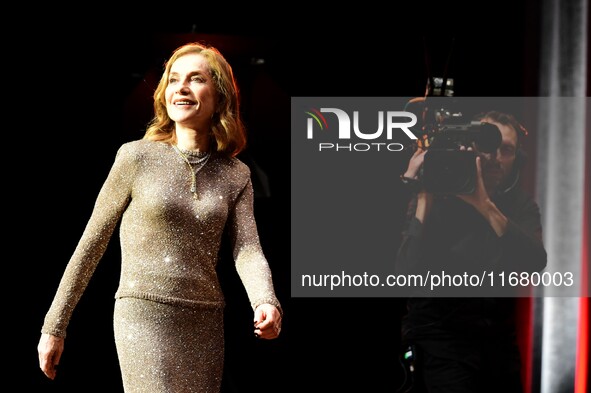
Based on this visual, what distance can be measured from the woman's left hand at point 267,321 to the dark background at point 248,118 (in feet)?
4.30

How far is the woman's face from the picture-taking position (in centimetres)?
251

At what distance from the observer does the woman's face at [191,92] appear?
2.51m

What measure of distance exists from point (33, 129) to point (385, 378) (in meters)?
1.62

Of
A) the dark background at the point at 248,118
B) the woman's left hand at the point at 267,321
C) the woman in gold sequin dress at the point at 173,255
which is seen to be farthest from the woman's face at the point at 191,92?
the dark background at the point at 248,118

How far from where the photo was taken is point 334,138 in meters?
3.77

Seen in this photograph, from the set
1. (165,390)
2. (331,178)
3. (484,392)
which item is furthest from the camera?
(331,178)

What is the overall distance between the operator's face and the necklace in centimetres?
126

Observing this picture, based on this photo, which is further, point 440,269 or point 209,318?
point 440,269

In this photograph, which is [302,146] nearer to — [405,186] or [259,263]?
[405,186]

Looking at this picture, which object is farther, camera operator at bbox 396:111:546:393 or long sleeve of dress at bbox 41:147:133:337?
camera operator at bbox 396:111:546:393

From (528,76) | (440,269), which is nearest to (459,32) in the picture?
(528,76)

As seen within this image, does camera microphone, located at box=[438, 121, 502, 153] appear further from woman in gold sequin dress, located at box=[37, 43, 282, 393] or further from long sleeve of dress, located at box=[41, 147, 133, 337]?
long sleeve of dress, located at box=[41, 147, 133, 337]

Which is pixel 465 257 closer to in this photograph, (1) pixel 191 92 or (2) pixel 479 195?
(2) pixel 479 195

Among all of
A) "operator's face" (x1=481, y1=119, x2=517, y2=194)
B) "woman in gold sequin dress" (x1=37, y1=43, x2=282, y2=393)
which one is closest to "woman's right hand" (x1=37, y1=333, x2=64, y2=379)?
"woman in gold sequin dress" (x1=37, y1=43, x2=282, y2=393)
